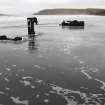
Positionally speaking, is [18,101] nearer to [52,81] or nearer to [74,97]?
[74,97]

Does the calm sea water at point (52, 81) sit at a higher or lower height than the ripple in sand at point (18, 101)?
higher

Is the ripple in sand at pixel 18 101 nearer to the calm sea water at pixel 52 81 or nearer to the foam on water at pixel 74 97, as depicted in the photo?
the calm sea water at pixel 52 81

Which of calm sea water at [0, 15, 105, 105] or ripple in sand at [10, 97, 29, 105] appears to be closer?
ripple in sand at [10, 97, 29, 105]

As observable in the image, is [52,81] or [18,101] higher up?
[52,81]

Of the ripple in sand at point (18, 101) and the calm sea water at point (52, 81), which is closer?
the ripple in sand at point (18, 101)

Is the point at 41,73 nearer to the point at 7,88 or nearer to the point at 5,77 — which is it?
the point at 5,77

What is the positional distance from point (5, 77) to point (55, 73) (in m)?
3.11

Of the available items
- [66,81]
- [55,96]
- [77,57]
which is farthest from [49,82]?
[77,57]

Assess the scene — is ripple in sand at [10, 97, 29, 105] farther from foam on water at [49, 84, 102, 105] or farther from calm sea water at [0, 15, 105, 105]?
foam on water at [49, 84, 102, 105]

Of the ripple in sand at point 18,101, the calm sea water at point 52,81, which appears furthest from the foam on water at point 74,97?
the ripple in sand at point 18,101

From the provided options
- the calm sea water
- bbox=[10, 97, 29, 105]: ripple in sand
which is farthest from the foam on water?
bbox=[10, 97, 29, 105]: ripple in sand

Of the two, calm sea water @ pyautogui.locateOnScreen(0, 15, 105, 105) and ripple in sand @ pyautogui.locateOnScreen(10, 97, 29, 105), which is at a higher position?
calm sea water @ pyautogui.locateOnScreen(0, 15, 105, 105)

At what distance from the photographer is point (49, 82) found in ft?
39.8

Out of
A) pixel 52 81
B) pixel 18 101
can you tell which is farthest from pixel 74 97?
pixel 18 101
